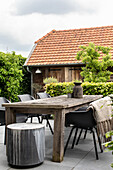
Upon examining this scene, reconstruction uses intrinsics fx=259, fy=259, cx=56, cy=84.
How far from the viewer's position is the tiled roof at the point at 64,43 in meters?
12.5

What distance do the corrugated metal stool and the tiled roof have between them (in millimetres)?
8687

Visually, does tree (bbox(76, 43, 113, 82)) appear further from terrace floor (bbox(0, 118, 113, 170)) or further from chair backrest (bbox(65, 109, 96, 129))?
chair backrest (bbox(65, 109, 96, 129))

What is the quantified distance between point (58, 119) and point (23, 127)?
1.63 feet

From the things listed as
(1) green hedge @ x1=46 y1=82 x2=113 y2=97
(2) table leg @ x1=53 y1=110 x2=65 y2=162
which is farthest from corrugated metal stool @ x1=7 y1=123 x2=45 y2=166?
(1) green hedge @ x1=46 y1=82 x2=113 y2=97

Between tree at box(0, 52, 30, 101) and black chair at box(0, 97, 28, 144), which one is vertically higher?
tree at box(0, 52, 30, 101)

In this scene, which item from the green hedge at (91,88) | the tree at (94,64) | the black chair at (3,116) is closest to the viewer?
the black chair at (3,116)

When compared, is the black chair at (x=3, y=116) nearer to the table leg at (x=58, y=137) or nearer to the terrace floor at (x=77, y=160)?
the terrace floor at (x=77, y=160)

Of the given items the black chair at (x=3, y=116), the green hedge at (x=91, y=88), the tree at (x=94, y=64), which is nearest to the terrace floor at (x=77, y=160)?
the black chair at (x=3, y=116)

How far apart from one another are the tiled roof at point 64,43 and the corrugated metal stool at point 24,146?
8.69 meters

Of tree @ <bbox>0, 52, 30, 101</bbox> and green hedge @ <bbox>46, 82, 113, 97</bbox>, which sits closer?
green hedge @ <bbox>46, 82, 113, 97</bbox>

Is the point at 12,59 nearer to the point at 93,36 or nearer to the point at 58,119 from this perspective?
the point at 93,36

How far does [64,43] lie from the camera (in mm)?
13516

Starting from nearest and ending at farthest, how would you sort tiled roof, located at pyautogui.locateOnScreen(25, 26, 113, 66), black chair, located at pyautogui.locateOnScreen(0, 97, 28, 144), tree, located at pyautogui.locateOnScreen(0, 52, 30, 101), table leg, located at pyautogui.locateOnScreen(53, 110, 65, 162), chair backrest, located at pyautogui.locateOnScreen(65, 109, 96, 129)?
table leg, located at pyautogui.locateOnScreen(53, 110, 65, 162)
chair backrest, located at pyautogui.locateOnScreen(65, 109, 96, 129)
black chair, located at pyautogui.locateOnScreen(0, 97, 28, 144)
tree, located at pyautogui.locateOnScreen(0, 52, 30, 101)
tiled roof, located at pyautogui.locateOnScreen(25, 26, 113, 66)

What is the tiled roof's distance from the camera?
12469 mm
